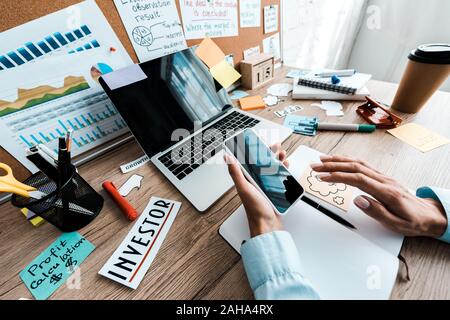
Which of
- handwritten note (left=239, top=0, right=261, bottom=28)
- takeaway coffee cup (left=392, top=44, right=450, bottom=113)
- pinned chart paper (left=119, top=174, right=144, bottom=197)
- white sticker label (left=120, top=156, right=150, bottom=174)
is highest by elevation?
handwritten note (left=239, top=0, right=261, bottom=28)

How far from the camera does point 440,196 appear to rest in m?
0.35

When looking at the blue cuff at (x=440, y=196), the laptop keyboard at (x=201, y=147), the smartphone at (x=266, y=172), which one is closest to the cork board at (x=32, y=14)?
the laptop keyboard at (x=201, y=147)

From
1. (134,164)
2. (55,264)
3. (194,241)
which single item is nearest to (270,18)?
(134,164)

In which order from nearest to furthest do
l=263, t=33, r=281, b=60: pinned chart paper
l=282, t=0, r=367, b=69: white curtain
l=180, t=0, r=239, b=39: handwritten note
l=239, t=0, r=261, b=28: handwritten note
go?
l=180, t=0, r=239, b=39: handwritten note, l=239, t=0, r=261, b=28: handwritten note, l=263, t=33, r=281, b=60: pinned chart paper, l=282, t=0, r=367, b=69: white curtain

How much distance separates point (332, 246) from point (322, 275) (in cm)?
5

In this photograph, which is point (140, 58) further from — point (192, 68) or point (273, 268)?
point (273, 268)

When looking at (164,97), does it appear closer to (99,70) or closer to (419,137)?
(99,70)

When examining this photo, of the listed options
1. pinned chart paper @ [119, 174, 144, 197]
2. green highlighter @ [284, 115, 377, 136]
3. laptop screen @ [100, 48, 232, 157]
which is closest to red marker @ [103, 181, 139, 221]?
pinned chart paper @ [119, 174, 144, 197]

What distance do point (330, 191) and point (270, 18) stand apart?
802mm

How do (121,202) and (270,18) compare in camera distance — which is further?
(270,18)

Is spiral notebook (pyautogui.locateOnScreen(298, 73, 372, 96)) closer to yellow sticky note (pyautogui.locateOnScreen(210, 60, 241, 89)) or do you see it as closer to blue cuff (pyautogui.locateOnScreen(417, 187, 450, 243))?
yellow sticky note (pyautogui.locateOnScreen(210, 60, 241, 89))

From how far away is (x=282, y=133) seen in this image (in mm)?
558

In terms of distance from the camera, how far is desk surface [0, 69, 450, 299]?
0.99ft

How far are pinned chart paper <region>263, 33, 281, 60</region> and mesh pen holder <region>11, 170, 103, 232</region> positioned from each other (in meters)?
0.86
